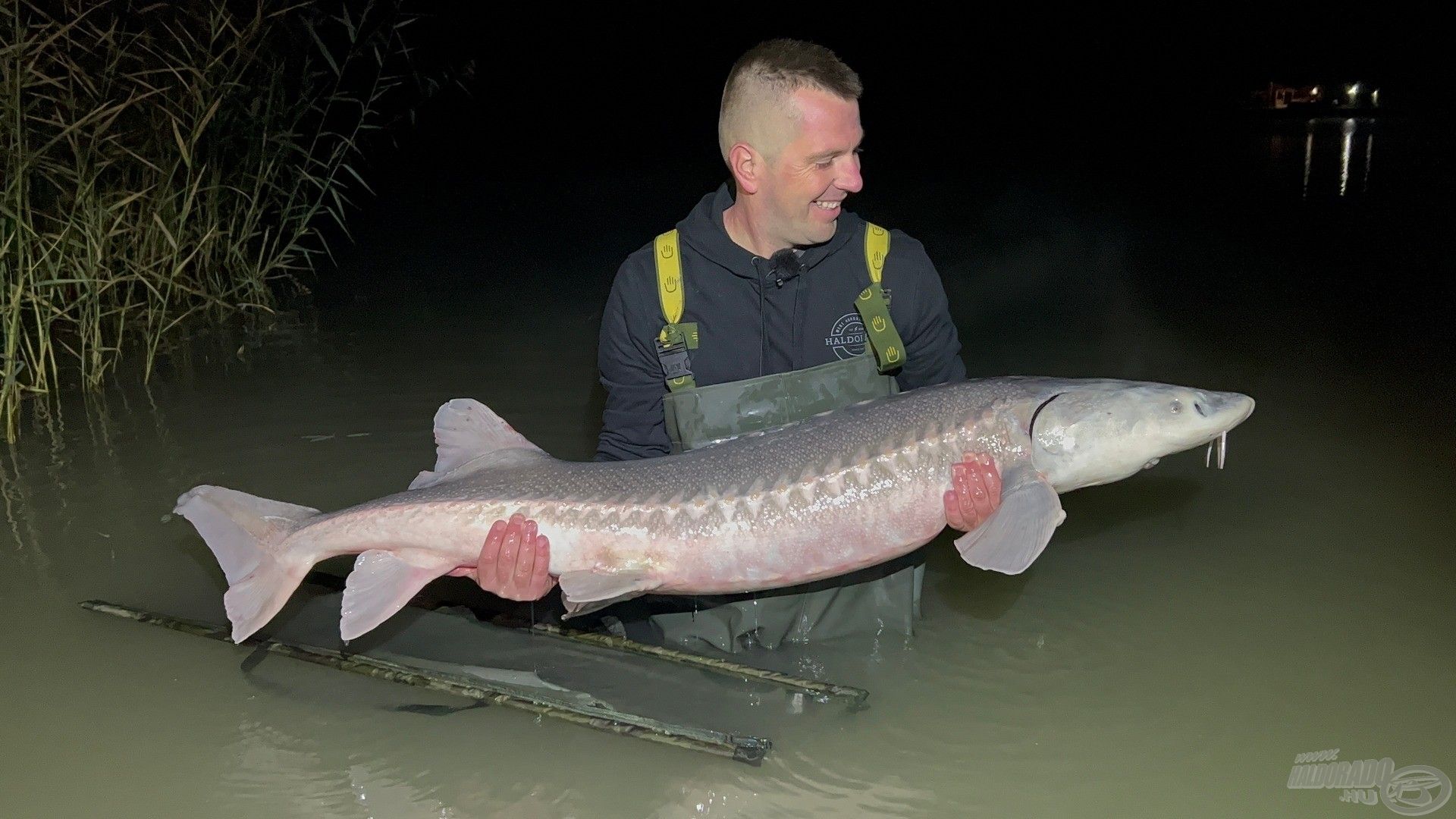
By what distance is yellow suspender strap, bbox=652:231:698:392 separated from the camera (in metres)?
3.21

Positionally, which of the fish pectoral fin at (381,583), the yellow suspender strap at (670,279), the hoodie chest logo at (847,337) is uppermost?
the yellow suspender strap at (670,279)

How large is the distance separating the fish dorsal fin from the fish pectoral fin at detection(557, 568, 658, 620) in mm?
430

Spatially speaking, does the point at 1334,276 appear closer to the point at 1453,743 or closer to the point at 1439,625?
the point at 1439,625

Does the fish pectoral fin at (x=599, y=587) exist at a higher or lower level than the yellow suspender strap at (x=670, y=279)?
lower

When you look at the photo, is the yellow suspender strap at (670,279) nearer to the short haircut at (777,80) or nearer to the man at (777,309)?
the man at (777,309)

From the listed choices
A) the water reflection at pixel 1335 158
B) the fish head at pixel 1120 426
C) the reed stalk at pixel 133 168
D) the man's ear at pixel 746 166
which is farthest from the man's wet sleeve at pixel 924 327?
the water reflection at pixel 1335 158

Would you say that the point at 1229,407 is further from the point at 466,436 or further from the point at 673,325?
the point at 466,436

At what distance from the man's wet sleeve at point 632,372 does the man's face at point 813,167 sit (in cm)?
46

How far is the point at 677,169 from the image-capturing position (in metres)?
16.2

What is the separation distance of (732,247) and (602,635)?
1.16 metres

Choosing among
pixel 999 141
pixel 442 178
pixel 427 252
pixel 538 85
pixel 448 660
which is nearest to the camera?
pixel 448 660

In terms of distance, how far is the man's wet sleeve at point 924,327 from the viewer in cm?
333

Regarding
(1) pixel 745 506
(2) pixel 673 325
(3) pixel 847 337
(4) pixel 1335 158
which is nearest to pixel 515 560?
(1) pixel 745 506

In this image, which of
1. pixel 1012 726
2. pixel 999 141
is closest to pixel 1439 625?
pixel 1012 726
